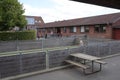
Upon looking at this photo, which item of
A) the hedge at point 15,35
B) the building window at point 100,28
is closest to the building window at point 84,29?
the building window at point 100,28

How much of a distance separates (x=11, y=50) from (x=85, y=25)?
1551 cm

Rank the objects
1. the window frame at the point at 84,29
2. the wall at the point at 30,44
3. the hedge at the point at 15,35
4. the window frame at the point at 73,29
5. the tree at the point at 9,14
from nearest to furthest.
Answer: the wall at the point at 30,44 → the tree at the point at 9,14 → the hedge at the point at 15,35 → the window frame at the point at 84,29 → the window frame at the point at 73,29

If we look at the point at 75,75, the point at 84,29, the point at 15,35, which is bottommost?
the point at 75,75

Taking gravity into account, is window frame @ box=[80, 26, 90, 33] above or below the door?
above

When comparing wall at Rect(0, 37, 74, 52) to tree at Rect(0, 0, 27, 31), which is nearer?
wall at Rect(0, 37, 74, 52)

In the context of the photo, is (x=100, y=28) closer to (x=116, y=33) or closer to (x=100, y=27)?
(x=100, y=27)

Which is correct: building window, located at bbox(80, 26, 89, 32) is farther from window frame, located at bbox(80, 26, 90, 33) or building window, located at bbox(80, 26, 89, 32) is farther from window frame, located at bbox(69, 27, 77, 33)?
window frame, located at bbox(69, 27, 77, 33)

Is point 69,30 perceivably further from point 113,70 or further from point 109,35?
point 113,70

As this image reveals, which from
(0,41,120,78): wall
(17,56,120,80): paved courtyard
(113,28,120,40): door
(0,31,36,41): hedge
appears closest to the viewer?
(0,41,120,78): wall

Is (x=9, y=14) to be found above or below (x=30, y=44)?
above

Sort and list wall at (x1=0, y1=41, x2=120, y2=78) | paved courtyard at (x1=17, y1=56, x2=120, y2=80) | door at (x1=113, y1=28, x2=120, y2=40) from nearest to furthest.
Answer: wall at (x1=0, y1=41, x2=120, y2=78) < paved courtyard at (x1=17, y1=56, x2=120, y2=80) < door at (x1=113, y1=28, x2=120, y2=40)

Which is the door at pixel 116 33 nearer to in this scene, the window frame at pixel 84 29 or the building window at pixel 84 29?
the window frame at pixel 84 29

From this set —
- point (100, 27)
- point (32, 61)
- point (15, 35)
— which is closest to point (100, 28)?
point (100, 27)

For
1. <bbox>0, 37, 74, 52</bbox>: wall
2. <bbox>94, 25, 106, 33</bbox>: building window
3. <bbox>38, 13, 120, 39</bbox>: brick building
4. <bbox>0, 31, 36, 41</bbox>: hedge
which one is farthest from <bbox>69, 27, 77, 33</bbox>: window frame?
<bbox>0, 37, 74, 52</bbox>: wall
